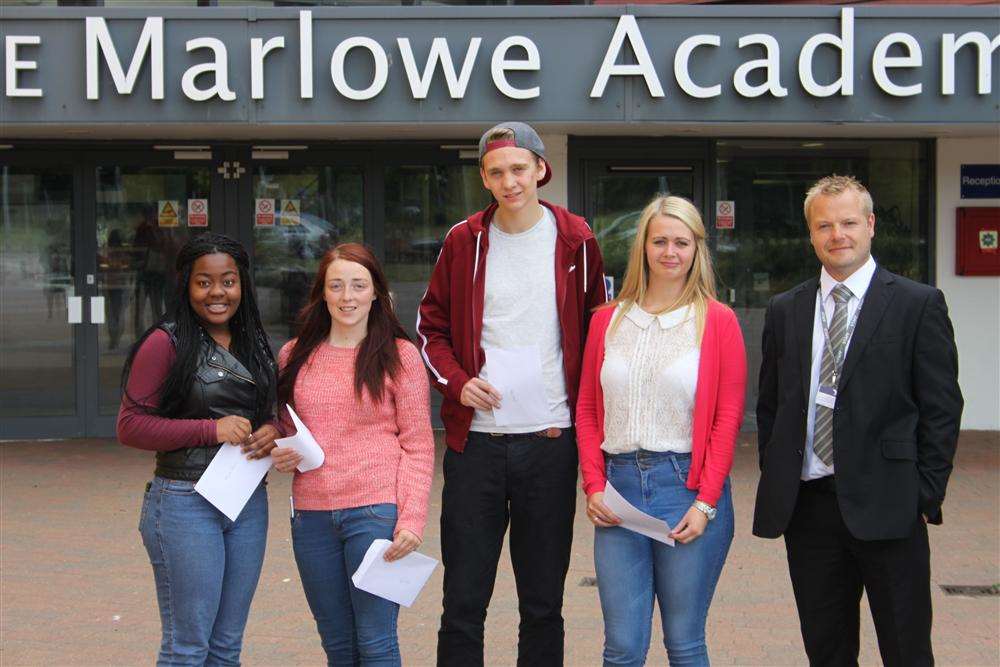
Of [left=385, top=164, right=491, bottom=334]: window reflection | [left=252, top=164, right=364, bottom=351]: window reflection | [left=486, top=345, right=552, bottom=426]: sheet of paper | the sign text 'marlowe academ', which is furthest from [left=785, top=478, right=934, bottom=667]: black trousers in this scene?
[left=252, top=164, right=364, bottom=351]: window reflection

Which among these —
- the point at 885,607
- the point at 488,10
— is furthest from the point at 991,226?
the point at 885,607

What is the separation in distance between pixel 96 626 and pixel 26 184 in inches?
232

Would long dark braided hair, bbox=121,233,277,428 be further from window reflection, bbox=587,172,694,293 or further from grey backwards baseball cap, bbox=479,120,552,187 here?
window reflection, bbox=587,172,694,293

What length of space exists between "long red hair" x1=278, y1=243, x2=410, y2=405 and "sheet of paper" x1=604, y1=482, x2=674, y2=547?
0.77 metres

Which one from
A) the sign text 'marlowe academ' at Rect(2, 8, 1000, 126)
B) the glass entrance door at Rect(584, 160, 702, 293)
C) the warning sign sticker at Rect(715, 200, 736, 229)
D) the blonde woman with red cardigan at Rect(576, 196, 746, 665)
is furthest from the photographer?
the warning sign sticker at Rect(715, 200, 736, 229)

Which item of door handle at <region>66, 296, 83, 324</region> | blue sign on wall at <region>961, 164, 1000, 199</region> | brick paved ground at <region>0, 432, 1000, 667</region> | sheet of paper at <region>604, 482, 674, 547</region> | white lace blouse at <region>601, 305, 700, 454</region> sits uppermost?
blue sign on wall at <region>961, 164, 1000, 199</region>

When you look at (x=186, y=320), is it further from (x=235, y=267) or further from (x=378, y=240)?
(x=378, y=240)

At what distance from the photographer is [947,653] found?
4.94 meters

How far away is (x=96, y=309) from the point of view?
33.0 feet

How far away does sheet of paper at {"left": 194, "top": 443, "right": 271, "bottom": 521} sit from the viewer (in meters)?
3.42

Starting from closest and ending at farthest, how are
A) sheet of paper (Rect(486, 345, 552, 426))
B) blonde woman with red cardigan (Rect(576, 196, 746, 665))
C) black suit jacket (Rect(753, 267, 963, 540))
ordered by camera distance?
black suit jacket (Rect(753, 267, 963, 540)) < blonde woman with red cardigan (Rect(576, 196, 746, 665)) < sheet of paper (Rect(486, 345, 552, 426))

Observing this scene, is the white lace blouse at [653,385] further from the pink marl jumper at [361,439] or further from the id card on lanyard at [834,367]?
the pink marl jumper at [361,439]

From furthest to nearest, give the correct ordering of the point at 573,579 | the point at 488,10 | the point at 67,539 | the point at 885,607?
the point at 488,10 → the point at 67,539 → the point at 573,579 → the point at 885,607

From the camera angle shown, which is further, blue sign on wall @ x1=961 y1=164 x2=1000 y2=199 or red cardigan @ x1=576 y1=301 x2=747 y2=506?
blue sign on wall @ x1=961 y1=164 x2=1000 y2=199
